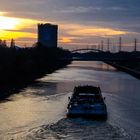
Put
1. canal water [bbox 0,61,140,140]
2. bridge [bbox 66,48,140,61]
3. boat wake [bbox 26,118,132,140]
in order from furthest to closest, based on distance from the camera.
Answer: bridge [bbox 66,48,140,61] < canal water [bbox 0,61,140,140] < boat wake [bbox 26,118,132,140]

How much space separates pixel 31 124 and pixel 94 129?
10.8ft

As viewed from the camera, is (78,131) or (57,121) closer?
(78,131)

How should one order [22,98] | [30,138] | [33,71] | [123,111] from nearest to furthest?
1. [30,138]
2. [123,111]
3. [22,98]
4. [33,71]

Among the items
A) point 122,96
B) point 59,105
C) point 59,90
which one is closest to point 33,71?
point 59,90

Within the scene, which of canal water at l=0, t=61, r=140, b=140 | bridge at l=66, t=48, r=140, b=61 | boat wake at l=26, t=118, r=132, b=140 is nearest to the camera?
boat wake at l=26, t=118, r=132, b=140

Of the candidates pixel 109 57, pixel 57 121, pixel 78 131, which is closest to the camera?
pixel 78 131

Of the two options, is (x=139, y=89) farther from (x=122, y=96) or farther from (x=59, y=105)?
(x=59, y=105)

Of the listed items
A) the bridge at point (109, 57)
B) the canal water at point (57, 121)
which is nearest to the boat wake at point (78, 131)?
the canal water at point (57, 121)

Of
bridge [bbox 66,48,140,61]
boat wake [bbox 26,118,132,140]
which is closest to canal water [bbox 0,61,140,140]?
boat wake [bbox 26,118,132,140]

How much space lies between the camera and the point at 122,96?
143ft

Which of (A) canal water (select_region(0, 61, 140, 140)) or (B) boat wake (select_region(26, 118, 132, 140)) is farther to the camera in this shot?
(A) canal water (select_region(0, 61, 140, 140))

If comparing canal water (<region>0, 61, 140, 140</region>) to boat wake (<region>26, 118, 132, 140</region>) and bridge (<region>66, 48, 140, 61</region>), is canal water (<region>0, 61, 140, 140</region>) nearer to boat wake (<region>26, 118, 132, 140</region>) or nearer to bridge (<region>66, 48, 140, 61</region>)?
boat wake (<region>26, 118, 132, 140</region>)

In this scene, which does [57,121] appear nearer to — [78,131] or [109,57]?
[78,131]

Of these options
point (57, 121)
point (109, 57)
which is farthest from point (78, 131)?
point (109, 57)
